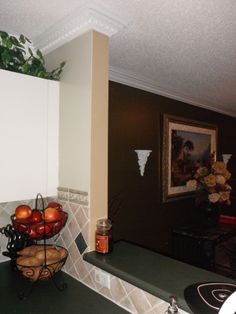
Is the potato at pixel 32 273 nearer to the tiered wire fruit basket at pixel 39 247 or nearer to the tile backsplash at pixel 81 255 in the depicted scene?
the tiered wire fruit basket at pixel 39 247

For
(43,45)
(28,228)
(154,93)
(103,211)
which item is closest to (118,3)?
(43,45)

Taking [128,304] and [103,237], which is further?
[103,237]

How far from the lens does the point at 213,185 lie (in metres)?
2.60

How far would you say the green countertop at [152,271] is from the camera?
0.93m

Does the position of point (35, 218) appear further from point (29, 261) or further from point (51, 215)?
point (29, 261)

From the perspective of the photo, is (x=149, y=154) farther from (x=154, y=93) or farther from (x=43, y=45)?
(x=43, y=45)

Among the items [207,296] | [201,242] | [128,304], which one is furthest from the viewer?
[201,242]

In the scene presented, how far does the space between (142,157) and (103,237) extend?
1.32 metres

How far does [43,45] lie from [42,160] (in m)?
0.72

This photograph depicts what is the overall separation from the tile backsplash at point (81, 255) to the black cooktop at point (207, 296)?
0.60ft

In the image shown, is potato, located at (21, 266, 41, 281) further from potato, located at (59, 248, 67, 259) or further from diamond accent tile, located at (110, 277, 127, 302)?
diamond accent tile, located at (110, 277, 127, 302)

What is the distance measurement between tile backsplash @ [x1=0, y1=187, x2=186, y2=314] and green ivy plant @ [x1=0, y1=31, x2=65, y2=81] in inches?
26.3

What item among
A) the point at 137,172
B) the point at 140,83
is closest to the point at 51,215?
the point at 137,172

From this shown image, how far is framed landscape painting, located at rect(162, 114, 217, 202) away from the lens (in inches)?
109
